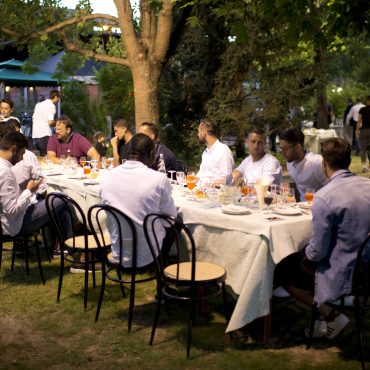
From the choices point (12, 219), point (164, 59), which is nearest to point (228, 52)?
point (164, 59)

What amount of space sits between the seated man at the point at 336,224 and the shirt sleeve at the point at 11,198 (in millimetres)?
2695

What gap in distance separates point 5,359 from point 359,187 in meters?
2.72

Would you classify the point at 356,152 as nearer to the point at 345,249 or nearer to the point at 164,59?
the point at 164,59

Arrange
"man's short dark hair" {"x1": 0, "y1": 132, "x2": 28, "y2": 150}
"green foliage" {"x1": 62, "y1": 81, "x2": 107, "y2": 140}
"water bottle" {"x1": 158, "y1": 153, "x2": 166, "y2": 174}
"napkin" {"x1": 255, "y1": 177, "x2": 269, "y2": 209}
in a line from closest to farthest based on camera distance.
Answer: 1. "napkin" {"x1": 255, "y1": 177, "x2": 269, "y2": 209}
2. "man's short dark hair" {"x1": 0, "y1": 132, "x2": 28, "y2": 150}
3. "water bottle" {"x1": 158, "y1": 153, "x2": 166, "y2": 174}
4. "green foliage" {"x1": 62, "y1": 81, "x2": 107, "y2": 140}

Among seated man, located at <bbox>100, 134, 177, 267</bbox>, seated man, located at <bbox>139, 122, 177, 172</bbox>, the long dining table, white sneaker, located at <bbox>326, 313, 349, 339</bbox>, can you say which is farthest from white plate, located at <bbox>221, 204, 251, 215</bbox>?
seated man, located at <bbox>139, 122, 177, 172</bbox>

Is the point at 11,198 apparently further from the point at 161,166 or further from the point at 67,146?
the point at 67,146

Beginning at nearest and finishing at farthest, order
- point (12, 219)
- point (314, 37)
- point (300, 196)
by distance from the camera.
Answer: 1. point (314, 37)
2. point (12, 219)
3. point (300, 196)

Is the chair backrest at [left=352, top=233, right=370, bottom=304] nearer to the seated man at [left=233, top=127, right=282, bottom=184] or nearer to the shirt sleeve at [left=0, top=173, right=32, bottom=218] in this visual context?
the seated man at [left=233, top=127, right=282, bottom=184]

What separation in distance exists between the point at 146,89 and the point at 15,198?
5.04 m

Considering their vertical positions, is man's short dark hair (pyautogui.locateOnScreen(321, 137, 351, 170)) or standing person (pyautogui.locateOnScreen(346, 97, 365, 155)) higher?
standing person (pyautogui.locateOnScreen(346, 97, 365, 155))

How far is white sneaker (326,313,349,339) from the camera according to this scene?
4262 mm

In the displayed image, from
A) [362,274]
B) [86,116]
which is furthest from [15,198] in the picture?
[86,116]

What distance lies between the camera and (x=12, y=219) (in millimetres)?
5578

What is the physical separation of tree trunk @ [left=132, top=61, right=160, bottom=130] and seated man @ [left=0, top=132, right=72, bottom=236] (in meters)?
4.60
